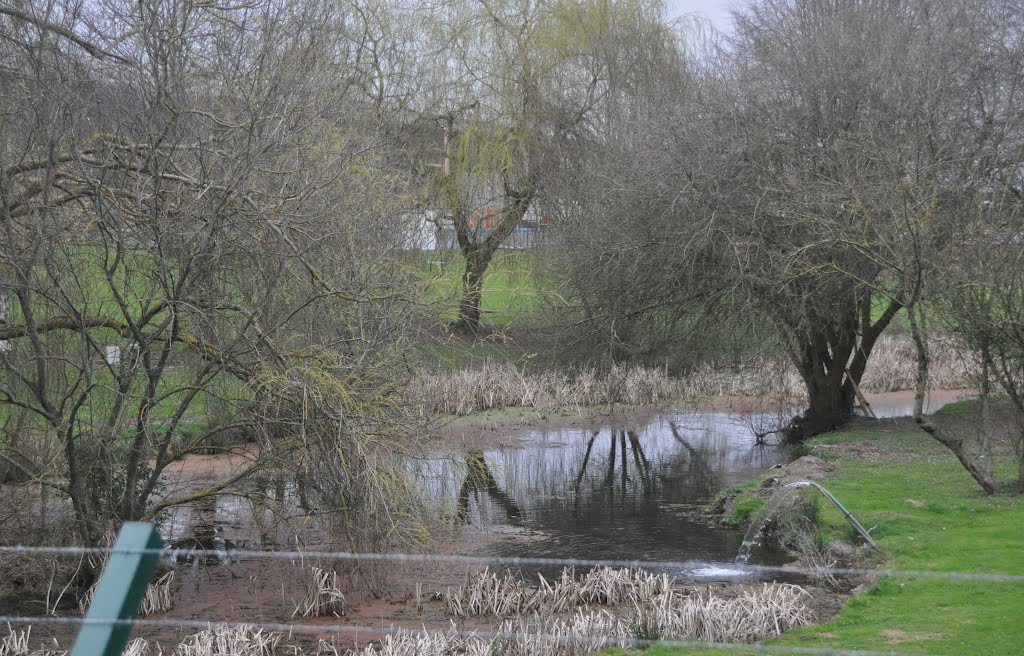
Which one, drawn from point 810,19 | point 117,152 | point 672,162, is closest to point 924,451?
point 672,162

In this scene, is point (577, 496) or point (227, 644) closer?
point (227, 644)

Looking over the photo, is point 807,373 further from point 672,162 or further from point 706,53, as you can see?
point 706,53

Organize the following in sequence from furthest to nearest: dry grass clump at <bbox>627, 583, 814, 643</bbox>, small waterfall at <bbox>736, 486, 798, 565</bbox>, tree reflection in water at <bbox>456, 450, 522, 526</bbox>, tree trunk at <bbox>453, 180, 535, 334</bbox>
Result: tree trunk at <bbox>453, 180, 535, 334</bbox> < tree reflection in water at <bbox>456, 450, 522, 526</bbox> < small waterfall at <bbox>736, 486, 798, 565</bbox> < dry grass clump at <bbox>627, 583, 814, 643</bbox>

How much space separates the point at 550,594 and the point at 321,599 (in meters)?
2.14

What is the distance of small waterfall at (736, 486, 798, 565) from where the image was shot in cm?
1206

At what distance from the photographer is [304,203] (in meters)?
10.1

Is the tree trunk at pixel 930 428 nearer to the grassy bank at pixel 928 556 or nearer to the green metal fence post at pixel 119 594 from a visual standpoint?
the grassy bank at pixel 928 556

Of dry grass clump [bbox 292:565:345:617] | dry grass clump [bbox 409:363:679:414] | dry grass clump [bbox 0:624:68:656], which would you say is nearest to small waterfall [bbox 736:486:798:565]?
dry grass clump [bbox 292:565:345:617]

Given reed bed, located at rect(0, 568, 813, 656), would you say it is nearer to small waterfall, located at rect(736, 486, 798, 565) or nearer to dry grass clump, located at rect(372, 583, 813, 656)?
dry grass clump, located at rect(372, 583, 813, 656)

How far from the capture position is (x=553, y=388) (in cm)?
2203

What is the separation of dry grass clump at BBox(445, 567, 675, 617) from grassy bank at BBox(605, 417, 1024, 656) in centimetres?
149

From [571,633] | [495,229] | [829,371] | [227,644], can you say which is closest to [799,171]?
[829,371]

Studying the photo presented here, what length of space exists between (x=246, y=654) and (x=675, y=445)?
12.5 m

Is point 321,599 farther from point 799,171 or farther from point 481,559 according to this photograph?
point 799,171
